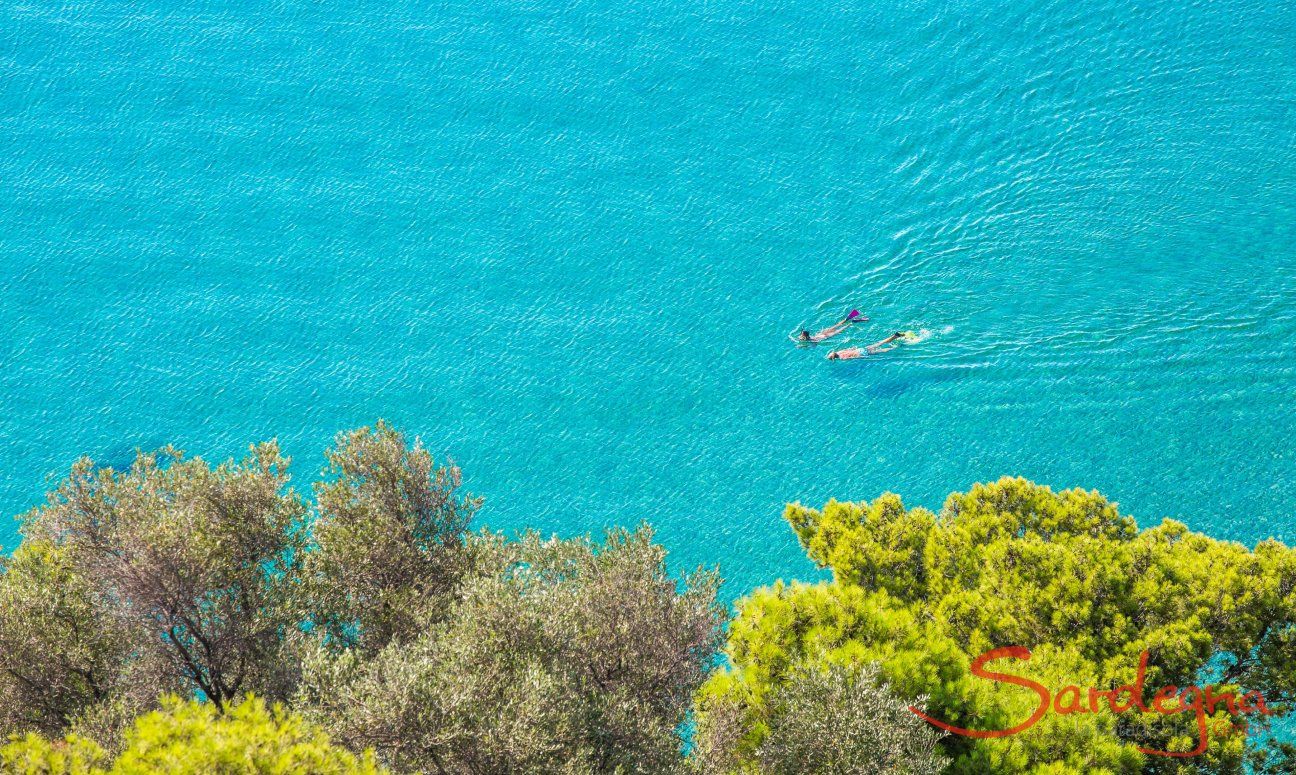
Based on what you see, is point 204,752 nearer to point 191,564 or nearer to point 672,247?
point 191,564

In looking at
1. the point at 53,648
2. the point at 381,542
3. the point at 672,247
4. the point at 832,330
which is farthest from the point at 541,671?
the point at 672,247

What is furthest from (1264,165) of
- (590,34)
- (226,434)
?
(226,434)

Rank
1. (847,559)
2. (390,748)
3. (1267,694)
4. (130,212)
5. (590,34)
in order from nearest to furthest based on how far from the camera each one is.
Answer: (390,748), (1267,694), (847,559), (130,212), (590,34)

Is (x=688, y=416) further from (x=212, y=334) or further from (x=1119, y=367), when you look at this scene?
(x=212, y=334)

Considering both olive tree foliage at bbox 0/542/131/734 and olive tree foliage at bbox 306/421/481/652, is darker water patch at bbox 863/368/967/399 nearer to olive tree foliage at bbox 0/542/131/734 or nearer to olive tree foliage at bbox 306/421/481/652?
olive tree foliage at bbox 306/421/481/652

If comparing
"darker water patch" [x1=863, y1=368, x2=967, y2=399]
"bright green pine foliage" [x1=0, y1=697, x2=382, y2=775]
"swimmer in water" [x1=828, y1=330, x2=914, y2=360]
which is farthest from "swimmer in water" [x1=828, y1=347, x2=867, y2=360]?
"bright green pine foliage" [x1=0, y1=697, x2=382, y2=775]

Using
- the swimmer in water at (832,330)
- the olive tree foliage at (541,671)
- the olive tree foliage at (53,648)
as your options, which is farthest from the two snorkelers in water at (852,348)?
the olive tree foliage at (53,648)
